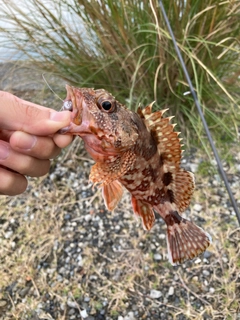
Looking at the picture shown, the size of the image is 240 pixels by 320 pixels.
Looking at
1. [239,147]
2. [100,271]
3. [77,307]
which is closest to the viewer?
[77,307]

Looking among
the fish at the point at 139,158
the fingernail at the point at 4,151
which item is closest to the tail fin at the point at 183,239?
the fish at the point at 139,158

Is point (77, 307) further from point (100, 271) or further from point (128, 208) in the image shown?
point (128, 208)

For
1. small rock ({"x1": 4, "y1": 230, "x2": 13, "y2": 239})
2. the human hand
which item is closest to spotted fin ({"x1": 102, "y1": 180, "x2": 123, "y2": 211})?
the human hand

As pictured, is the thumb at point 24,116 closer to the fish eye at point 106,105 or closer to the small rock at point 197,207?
the fish eye at point 106,105

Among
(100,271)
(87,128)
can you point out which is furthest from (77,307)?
(87,128)

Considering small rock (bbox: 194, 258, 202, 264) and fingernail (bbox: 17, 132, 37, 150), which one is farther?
small rock (bbox: 194, 258, 202, 264)

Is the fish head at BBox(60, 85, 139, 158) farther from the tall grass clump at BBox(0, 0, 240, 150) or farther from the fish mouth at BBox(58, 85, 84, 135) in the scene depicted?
the tall grass clump at BBox(0, 0, 240, 150)

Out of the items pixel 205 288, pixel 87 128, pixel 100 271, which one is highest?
pixel 87 128
